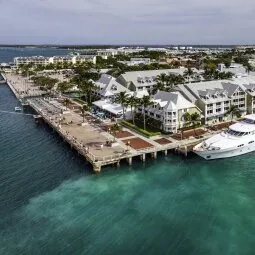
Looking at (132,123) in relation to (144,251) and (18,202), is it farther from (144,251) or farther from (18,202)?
(144,251)

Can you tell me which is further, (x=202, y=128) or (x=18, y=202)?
(x=202, y=128)

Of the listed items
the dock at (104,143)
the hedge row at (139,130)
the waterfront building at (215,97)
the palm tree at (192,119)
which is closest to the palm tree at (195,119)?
the palm tree at (192,119)

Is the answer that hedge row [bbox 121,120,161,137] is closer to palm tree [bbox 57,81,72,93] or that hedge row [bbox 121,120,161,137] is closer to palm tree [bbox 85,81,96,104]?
palm tree [bbox 85,81,96,104]

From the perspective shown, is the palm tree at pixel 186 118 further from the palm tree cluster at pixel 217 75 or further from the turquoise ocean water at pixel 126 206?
the palm tree cluster at pixel 217 75

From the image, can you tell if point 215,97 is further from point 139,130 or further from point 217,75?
point 217,75

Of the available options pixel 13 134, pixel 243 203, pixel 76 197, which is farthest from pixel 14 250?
pixel 13 134

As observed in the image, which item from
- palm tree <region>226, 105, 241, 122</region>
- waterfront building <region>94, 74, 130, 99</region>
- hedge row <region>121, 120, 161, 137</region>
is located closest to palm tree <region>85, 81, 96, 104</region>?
waterfront building <region>94, 74, 130, 99</region>

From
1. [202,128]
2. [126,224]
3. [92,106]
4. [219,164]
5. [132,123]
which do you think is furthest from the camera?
[92,106]
